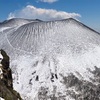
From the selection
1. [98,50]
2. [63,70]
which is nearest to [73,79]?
[63,70]

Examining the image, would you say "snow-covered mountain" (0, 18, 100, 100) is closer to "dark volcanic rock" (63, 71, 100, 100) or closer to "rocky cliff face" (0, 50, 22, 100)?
"dark volcanic rock" (63, 71, 100, 100)

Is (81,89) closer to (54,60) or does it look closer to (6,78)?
(54,60)

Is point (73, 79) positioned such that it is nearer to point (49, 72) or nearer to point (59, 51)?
point (49, 72)

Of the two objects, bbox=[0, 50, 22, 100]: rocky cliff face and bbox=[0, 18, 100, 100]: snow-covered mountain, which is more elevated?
bbox=[0, 18, 100, 100]: snow-covered mountain

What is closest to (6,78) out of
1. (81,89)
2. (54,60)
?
Answer: (81,89)

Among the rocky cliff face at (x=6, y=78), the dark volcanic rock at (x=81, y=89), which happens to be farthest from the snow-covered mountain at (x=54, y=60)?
the rocky cliff face at (x=6, y=78)

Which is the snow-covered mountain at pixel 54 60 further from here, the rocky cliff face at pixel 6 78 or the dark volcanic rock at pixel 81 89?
the rocky cliff face at pixel 6 78

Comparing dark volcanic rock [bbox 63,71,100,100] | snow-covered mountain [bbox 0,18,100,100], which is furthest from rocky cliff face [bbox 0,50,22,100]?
dark volcanic rock [bbox 63,71,100,100]

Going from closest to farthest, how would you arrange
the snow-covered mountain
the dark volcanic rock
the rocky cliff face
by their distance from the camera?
the rocky cliff face < the dark volcanic rock < the snow-covered mountain

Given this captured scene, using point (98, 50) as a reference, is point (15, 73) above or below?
below
